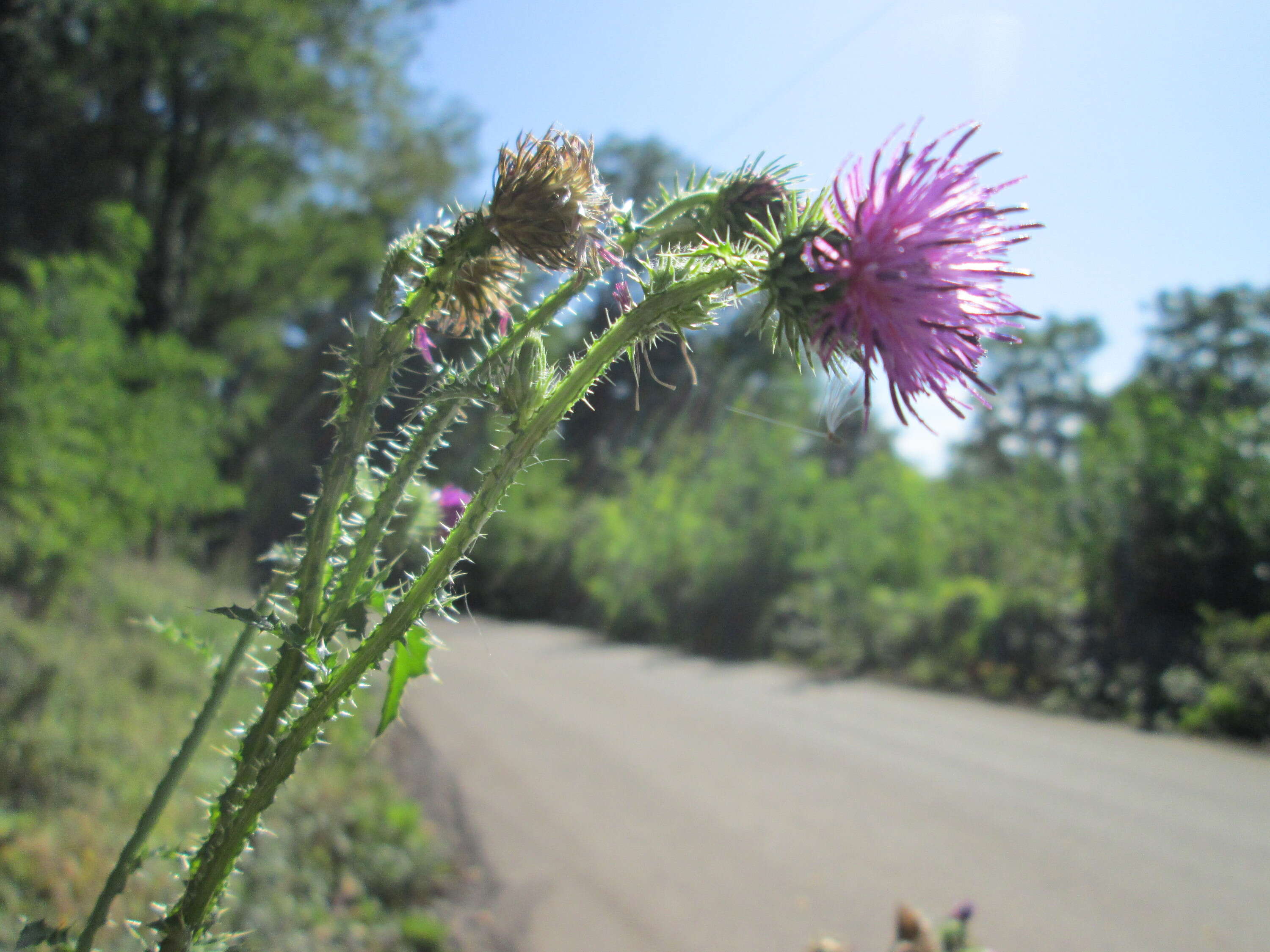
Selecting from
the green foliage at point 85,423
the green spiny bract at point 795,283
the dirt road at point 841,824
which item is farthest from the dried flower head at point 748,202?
the green foliage at point 85,423

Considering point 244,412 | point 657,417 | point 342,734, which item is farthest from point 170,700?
point 657,417

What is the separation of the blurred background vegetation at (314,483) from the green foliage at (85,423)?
1.2 inches

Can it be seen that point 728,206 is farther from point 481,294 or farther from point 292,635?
point 292,635

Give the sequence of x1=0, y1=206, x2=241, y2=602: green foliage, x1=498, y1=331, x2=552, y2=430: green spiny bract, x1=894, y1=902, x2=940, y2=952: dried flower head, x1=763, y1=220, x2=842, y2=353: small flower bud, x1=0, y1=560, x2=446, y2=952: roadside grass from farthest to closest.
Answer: x1=0, y1=206, x2=241, y2=602: green foliage
x1=0, y1=560, x2=446, y2=952: roadside grass
x1=894, y1=902, x2=940, y2=952: dried flower head
x1=763, y1=220, x2=842, y2=353: small flower bud
x1=498, y1=331, x2=552, y2=430: green spiny bract

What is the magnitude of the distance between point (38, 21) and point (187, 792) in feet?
38.7

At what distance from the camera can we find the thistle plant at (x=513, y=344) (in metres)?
0.85

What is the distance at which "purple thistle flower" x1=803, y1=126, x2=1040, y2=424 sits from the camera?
104cm

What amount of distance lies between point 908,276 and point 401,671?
83cm

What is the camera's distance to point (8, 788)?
3188 mm

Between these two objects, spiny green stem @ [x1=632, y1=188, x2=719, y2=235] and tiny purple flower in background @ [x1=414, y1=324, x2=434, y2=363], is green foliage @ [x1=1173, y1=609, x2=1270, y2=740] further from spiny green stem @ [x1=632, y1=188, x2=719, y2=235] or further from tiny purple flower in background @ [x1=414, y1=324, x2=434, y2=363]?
tiny purple flower in background @ [x1=414, y1=324, x2=434, y2=363]

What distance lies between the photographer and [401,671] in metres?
1.05

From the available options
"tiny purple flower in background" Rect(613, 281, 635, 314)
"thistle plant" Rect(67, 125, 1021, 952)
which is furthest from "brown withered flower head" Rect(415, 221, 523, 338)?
"tiny purple flower in background" Rect(613, 281, 635, 314)

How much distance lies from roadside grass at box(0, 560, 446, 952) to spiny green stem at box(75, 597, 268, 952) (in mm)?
96

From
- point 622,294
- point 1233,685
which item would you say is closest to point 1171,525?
point 1233,685
